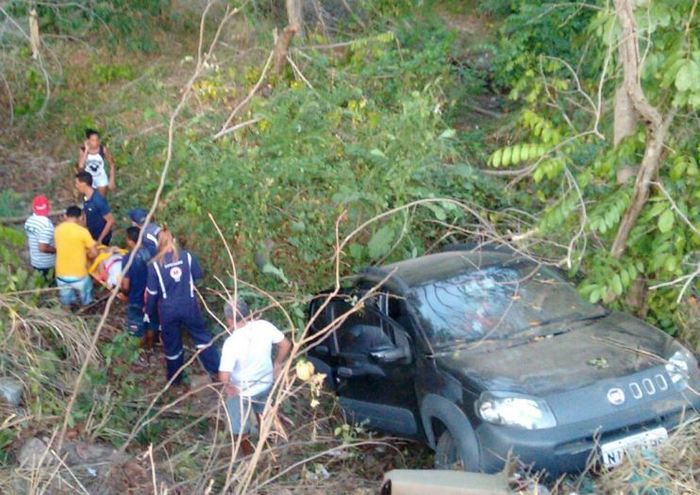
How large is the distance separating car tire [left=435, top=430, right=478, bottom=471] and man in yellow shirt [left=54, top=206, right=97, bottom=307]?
4370 mm

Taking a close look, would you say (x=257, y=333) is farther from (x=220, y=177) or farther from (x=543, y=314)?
(x=220, y=177)

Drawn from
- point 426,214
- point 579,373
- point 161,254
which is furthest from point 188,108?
point 579,373

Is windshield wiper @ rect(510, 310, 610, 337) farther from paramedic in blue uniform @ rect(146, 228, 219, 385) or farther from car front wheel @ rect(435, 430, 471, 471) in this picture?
paramedic in blue uniform @ rect(146, 228, 219, 385)

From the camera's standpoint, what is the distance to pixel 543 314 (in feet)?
23.7

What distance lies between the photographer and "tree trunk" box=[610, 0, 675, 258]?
748cm

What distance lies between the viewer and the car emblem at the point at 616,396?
6.21 meters

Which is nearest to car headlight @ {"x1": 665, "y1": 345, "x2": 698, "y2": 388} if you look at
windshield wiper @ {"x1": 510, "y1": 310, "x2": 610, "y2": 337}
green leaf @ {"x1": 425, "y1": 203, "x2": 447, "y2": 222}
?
windshield wiper @ {"x1": 510, "y1": 310, "x2": 610, "y2": 337}

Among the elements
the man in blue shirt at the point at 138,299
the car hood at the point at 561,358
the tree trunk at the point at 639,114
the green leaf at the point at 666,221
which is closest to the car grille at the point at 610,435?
the car hood at the point at 561,358

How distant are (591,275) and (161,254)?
3554mm

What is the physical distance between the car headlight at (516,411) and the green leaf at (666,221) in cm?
203

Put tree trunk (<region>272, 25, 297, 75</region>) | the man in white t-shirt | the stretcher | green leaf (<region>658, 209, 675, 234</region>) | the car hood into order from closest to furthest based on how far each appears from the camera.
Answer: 1. the car hood
2. the man in white t-shirt
3. green leaf (<region>658, 209, 675, 234</region>)
4. the stretcher
5. tree trunk (<region>272, 25, 297, 75</region>)

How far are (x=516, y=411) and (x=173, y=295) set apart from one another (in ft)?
11.8

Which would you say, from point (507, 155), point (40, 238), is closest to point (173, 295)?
point (40, 238)

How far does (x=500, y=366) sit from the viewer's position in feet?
21.5
